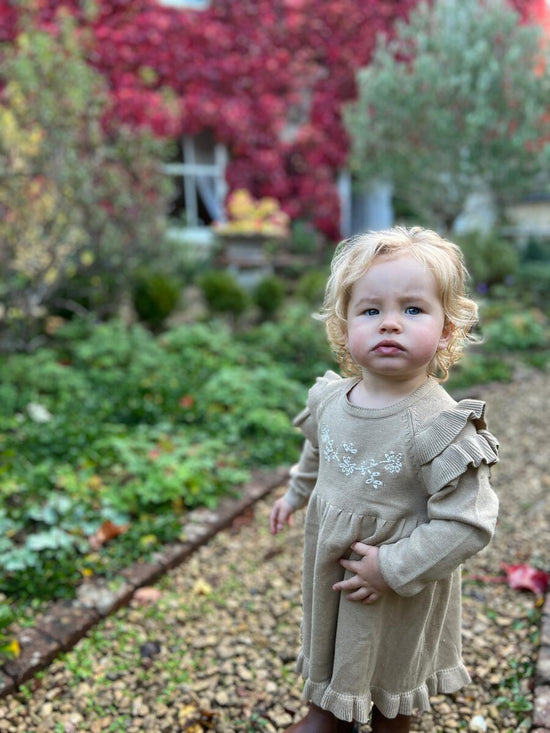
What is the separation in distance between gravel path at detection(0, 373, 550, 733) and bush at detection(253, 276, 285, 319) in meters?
4.00

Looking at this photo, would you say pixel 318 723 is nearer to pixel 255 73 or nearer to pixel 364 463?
pixel 364 463

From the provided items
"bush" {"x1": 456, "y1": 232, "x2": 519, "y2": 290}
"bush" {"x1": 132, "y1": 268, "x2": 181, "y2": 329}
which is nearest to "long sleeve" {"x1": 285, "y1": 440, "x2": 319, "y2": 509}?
"bush" {"x1": 132, "y1": 268, "x2": 181, "y2": 329}

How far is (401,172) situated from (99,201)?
3.98m

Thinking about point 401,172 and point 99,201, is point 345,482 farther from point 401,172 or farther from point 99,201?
point 401,172

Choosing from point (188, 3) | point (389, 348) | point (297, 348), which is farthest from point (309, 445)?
point (188, 3)

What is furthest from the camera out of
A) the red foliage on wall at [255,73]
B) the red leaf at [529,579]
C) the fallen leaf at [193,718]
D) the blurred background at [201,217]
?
the red foliage on wall at [255,73]

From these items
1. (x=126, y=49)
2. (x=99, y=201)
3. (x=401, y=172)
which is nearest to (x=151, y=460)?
(x=99, y=201)

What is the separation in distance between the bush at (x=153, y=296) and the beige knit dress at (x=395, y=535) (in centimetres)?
456

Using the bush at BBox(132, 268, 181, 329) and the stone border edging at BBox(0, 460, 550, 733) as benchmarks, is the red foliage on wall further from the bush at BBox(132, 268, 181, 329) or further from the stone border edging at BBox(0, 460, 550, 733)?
the stone border edging at BBox(0, 460, 550, 733)

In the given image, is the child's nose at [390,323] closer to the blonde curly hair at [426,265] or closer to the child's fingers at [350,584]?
the blonde curly hair at [426,265]

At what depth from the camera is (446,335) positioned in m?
1.37

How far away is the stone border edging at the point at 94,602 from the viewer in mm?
1964

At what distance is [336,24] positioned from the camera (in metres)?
10.0

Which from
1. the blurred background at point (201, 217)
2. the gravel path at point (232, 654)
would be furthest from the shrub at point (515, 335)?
the gravel path at point (232, 654)
